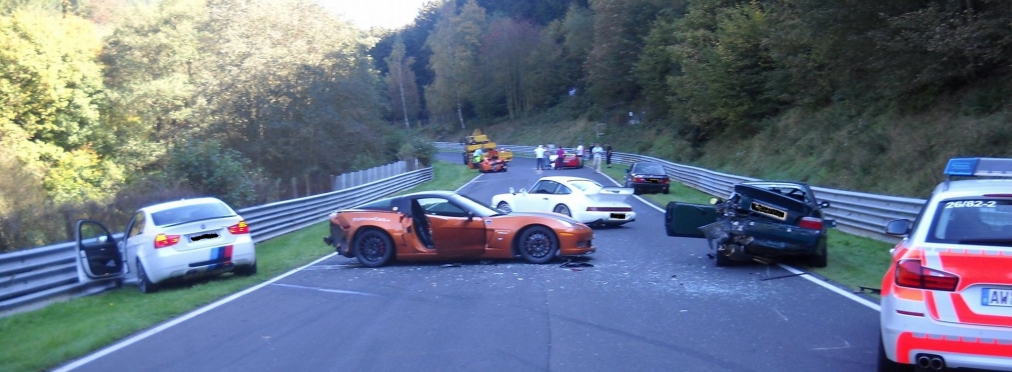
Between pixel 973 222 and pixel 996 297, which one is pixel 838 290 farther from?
pixel 996 297

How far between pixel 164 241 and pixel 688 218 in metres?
8.38

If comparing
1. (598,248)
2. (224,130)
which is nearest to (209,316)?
(598,248)

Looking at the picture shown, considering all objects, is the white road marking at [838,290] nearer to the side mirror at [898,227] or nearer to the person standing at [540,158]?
the side mirror at [898,227]

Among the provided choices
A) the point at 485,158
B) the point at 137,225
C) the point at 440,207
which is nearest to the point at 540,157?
the point at 485,158

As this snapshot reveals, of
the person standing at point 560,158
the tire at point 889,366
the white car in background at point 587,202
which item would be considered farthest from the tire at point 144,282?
the person standing at point 560,158

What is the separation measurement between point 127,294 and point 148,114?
26.4 meters

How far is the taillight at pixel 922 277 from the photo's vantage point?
5684 millimetres

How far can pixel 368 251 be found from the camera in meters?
14.4

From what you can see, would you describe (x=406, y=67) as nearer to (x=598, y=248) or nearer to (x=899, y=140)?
(x=899, y=140)

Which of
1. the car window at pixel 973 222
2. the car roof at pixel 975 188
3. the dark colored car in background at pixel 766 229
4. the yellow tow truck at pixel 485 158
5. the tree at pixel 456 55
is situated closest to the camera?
the car window at pixel 973 222

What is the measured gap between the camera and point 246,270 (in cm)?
1373

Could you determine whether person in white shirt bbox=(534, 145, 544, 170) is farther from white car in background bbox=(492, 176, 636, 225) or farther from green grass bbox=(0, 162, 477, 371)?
green grass bbox=(0, 162, 477, 371)

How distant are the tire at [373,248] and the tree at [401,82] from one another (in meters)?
79.1

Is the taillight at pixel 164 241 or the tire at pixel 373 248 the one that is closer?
the taillight at pixel 164 241
